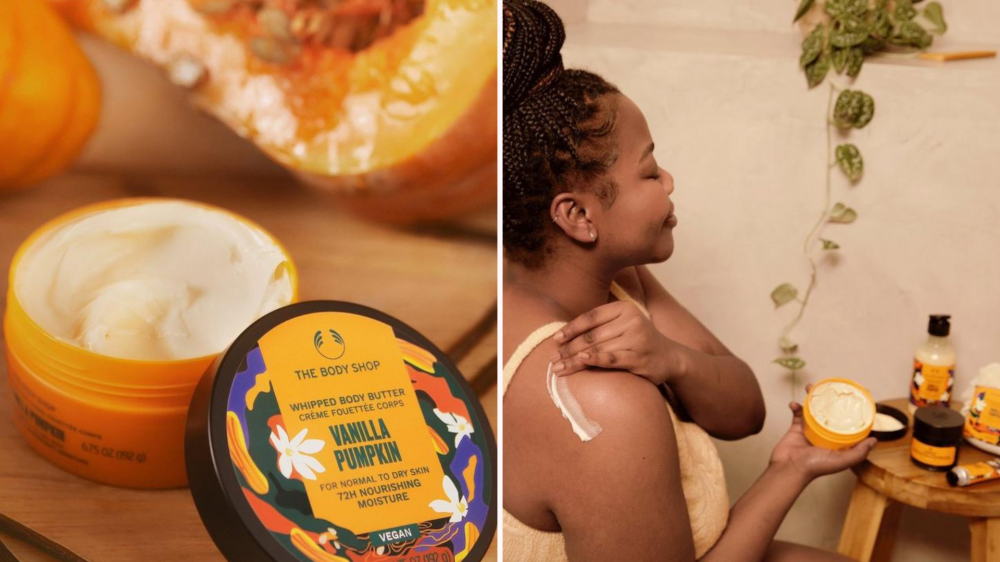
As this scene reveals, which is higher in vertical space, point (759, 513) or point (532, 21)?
point (532, 21)

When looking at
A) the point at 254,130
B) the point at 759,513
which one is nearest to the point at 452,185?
the point at 254,130

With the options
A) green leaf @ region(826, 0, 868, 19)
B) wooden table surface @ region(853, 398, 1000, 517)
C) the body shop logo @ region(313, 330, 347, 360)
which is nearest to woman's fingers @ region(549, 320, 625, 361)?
the body shop logo @ region(313, 330, 347, 360)

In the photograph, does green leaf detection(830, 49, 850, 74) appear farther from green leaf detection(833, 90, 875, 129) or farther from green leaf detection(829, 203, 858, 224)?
green leaf detection(829, 203, 858, 224)

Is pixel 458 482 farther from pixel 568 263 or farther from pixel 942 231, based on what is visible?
pixel 942 231

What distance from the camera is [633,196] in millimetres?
914

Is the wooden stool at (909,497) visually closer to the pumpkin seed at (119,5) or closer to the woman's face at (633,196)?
the woman's face at (633,196)

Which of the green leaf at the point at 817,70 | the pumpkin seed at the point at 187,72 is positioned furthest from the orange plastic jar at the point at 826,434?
the pumpkin seed at the point at 187,72

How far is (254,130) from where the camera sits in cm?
52

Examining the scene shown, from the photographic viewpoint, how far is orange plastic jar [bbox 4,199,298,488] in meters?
0.45

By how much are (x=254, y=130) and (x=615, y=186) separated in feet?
1.56

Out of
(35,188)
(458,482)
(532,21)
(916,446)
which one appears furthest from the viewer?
(916,446)

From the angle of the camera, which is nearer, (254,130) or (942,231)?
(254,130)

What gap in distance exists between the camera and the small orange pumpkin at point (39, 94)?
17.2 inches

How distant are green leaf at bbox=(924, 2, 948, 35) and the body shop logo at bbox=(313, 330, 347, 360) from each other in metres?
1.37
